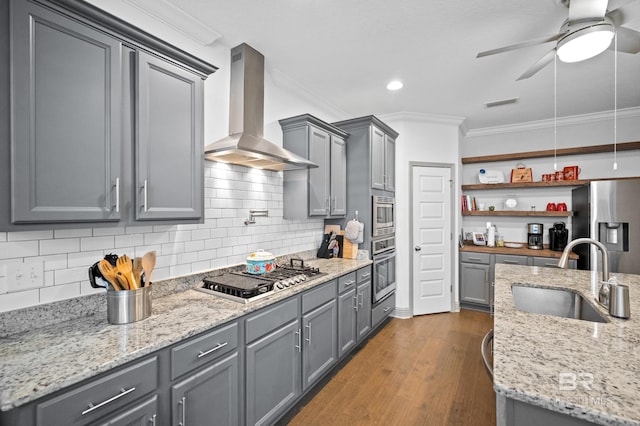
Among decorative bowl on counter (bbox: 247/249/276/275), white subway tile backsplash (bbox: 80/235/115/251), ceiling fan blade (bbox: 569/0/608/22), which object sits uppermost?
ceiling fan blade (bbox: 569/0/608/22)

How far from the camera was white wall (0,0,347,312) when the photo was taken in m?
1.48

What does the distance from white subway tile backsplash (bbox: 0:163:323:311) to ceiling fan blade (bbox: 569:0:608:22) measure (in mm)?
2469

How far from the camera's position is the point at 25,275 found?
1446 millimetres

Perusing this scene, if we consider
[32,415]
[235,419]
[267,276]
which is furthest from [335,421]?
[32,415]

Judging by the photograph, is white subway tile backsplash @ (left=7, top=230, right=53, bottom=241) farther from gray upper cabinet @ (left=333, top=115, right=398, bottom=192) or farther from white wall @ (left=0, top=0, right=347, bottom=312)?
gray upper cabinet @ (left=333, top=115, right=398, bottom=192)

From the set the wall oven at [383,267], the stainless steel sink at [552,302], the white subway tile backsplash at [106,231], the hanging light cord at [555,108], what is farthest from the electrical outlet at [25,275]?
the hanging light cord at [555,108]

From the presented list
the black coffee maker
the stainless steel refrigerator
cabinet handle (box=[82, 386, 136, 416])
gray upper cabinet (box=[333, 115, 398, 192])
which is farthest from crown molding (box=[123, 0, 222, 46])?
the black coffee maker

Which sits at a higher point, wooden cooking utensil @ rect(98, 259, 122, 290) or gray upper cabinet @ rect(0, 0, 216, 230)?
gray upper cabinet @ rect(0, 0, 216, 230)

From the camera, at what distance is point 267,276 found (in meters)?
2.41

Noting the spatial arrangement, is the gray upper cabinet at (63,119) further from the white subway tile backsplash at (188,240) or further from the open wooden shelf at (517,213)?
the open wooden shelf at (517,213)

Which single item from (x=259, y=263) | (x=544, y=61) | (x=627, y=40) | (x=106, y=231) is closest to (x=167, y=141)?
(x=106, y=231)

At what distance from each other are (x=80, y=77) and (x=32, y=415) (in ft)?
4.40

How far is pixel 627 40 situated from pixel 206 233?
3.09 metres

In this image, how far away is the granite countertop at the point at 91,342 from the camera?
3.35 ft
